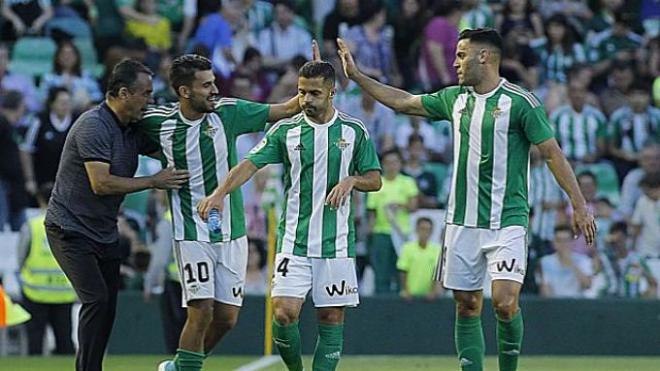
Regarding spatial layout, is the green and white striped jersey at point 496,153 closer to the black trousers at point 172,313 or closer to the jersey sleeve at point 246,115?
the jersey sleeve at point 246,115

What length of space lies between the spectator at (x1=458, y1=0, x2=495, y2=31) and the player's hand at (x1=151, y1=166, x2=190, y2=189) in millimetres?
8929

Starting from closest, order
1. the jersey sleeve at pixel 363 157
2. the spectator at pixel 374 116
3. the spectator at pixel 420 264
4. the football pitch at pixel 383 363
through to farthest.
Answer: the jersey sleeve at pixel 363 157, the football pitch at pixel 383 363, the spectator at pixel 420 264, the spectator at pixel 374 116

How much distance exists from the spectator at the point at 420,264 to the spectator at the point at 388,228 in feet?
0.49

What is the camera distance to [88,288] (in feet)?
34.3

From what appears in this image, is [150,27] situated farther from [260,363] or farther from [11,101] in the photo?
[260,363]

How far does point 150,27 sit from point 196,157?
887cm

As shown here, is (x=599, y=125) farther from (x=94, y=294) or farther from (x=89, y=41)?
(x=94, y=294)

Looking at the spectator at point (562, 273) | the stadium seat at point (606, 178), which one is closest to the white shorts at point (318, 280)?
the spectator at point (562, 273)

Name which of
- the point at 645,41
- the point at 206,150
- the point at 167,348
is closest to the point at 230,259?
the point at 206,150

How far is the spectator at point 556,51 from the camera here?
1886cm

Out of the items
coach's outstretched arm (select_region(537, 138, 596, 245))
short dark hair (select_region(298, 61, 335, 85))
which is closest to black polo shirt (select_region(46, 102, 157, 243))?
short dark hair (select_region(298, 61, 335, 85))

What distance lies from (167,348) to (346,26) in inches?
197

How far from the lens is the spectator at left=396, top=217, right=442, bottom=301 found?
52.6 ft

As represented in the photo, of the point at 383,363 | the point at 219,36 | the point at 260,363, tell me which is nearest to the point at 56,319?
the point at 260,363
